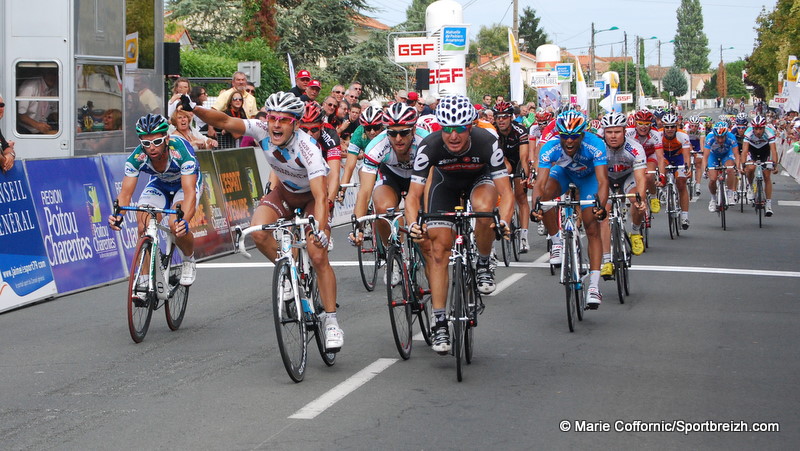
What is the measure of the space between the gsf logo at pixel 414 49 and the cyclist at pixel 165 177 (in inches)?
889

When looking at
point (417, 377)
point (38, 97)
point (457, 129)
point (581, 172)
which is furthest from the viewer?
point (38, 97)

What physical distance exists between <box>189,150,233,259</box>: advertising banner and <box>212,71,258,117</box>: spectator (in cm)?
151

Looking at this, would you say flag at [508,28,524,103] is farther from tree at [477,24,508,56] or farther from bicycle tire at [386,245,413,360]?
tree at [477,24,508,56]

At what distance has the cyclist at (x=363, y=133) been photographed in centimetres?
1122

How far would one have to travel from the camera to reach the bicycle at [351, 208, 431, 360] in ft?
27.2

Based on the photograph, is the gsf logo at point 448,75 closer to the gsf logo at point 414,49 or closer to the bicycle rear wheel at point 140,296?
the gsf logo at point 414,49

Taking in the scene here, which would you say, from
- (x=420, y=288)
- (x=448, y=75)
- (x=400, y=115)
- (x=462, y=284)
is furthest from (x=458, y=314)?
(x=448, y=75)

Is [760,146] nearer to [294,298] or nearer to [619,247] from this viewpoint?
[619,247]

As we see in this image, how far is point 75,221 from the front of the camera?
12.7 m

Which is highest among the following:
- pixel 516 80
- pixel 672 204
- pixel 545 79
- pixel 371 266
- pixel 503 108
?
pixel 545 79

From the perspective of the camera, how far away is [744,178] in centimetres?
2217

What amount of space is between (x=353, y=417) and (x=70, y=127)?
12165 millimetres

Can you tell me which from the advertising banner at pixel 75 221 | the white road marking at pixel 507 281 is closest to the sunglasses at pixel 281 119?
the white road marking at pixel 507 281

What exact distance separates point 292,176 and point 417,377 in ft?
6.66
